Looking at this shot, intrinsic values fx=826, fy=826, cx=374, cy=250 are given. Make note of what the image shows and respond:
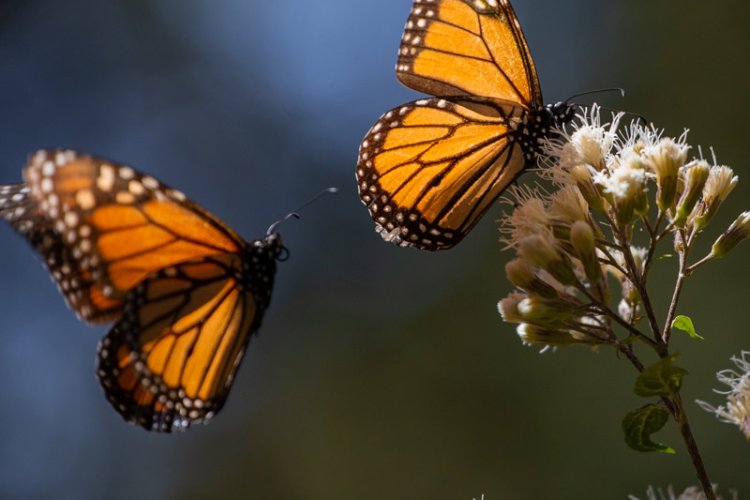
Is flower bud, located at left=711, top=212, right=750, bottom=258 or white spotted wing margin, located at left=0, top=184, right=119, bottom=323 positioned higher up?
white spotted wing margin, located at left=0, top=184, right=119, bottom=323

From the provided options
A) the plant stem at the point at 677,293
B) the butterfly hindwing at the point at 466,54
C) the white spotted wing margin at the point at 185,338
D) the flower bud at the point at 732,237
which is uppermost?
the butterfly hindwing at the point at 466,54

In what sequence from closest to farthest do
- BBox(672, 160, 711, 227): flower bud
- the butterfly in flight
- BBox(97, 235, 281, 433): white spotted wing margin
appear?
BBox(672, 160, 711, 227): flower bud
the butterfly in flight
BBox(97, 235, 281, 433): white spotted wing margin

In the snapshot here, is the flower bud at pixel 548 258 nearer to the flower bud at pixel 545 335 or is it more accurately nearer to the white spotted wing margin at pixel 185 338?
the flower bud at pixel 545 335

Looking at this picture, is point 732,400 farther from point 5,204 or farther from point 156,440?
point 156,440

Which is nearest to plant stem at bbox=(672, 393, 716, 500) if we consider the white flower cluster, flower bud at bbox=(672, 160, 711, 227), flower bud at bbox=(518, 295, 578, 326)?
the white flower cluster

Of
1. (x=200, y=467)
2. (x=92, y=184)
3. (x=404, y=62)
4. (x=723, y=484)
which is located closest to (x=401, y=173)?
(x=404, y=62)

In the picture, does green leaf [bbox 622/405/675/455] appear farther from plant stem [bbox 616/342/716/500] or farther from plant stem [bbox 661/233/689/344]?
plant stem [bbox 661/233/689/344]

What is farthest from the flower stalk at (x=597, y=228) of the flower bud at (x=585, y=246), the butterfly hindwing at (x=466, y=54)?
the butterfly hindwing at (x=466, y=54)
